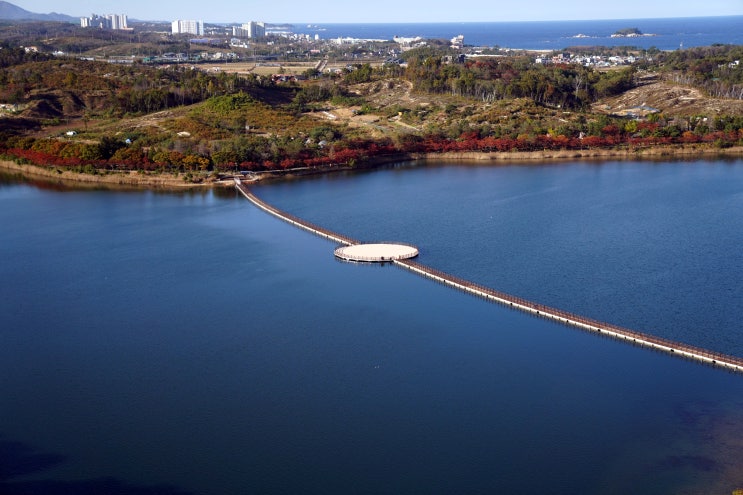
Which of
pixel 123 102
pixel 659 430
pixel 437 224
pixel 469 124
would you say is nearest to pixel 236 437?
pixel 659 430

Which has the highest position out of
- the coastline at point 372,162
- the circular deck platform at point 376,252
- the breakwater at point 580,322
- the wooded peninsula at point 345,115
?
the wooded peninsula at point 345,115

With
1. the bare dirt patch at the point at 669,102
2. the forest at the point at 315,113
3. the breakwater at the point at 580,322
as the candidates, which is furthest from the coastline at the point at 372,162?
the breakwater at the point at 580,322

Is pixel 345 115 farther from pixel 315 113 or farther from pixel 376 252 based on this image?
pixel 376 252

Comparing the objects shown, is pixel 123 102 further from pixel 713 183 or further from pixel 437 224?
pixel 713 183

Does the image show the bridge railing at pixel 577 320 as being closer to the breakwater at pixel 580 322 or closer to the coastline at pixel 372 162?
the breakwater at pixel 580 322

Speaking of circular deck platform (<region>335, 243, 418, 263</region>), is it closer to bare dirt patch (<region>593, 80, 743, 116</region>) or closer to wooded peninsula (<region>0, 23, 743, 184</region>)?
wooded peninsula (<region>0, 23, 743, 184</region>)


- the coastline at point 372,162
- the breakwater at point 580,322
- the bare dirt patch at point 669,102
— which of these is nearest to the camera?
the breakwater at point 580,322

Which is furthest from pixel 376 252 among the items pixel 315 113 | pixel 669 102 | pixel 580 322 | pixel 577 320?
pixel 669 102
